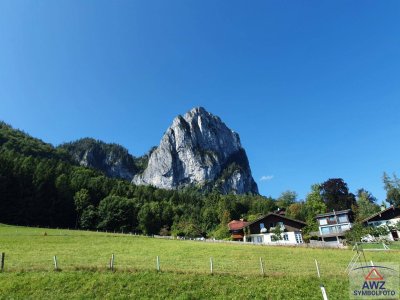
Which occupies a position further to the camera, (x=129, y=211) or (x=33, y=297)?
(x=129, y=211)

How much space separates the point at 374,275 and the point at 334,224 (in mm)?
66998

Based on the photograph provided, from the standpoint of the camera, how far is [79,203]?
9612 cm

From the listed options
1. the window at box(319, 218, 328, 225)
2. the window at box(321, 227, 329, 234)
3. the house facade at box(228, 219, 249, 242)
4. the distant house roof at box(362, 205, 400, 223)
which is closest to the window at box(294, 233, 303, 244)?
the window at box(321, 227, 329, 234)

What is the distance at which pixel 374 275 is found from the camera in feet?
61.9

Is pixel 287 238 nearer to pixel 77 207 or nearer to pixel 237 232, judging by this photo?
pixel 237 232

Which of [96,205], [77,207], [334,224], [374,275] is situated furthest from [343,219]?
[77,207]

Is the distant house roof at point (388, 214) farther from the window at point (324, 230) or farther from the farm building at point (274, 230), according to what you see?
the farm building at point (274, 230)

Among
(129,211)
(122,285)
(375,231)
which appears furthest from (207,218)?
(122,285)

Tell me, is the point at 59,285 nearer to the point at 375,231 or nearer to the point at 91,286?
the point at 91,286

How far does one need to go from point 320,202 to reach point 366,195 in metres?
28.5

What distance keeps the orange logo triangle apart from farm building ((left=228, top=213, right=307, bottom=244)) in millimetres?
51878

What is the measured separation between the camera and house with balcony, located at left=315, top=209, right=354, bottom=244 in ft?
255

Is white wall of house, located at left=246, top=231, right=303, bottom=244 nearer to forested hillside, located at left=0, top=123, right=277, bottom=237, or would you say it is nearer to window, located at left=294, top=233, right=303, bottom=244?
window, located at left=294, top=233, right=303, bottom=244

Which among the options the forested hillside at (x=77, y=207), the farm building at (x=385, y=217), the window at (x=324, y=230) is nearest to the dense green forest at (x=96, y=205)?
the forested hillside at (x=77, y=207)
